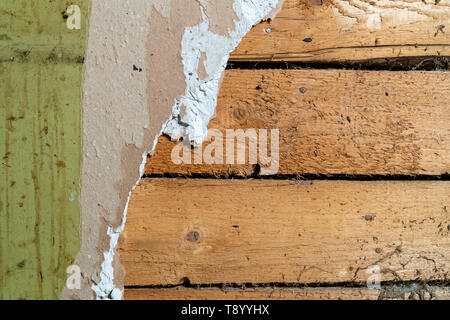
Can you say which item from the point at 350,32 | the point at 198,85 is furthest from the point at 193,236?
the point at 350,32

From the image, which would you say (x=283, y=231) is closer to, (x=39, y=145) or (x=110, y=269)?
(x=110, y=269)

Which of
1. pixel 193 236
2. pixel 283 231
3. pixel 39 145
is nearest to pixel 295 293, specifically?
pixel 283 231

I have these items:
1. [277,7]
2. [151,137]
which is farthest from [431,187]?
[151,137]

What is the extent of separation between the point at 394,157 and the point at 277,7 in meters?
0.44

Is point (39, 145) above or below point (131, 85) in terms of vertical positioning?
below

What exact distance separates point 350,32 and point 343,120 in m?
0.20

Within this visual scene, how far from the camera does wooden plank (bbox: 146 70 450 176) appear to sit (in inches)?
31.2

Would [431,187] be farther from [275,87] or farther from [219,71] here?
[219,71]

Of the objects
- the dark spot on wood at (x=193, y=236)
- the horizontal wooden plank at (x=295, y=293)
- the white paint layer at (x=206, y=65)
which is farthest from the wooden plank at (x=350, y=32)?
the horizontal wooden plank at (x=295, y=293)

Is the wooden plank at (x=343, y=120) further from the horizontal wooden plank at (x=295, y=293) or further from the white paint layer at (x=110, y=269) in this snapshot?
the horizontal wooden plank at (x=295, y=293)

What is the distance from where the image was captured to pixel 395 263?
820 millimetres

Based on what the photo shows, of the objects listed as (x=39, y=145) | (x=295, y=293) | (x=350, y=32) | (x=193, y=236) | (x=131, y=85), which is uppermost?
(x=350, y=32)

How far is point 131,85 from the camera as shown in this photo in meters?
0.74

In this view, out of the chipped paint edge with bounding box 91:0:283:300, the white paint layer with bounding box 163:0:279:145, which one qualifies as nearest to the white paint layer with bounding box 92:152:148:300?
the chipped paint edge with bounding box 91:0:283:300
